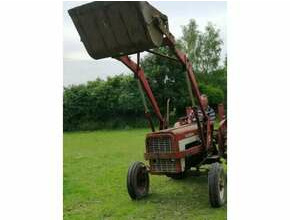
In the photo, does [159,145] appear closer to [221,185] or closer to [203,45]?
[221,185]

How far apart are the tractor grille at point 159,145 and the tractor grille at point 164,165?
0.31 feet

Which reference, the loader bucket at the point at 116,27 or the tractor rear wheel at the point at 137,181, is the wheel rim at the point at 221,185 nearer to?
the tractor rear wheel at the point at 137,181

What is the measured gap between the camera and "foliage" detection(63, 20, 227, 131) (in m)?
3.93

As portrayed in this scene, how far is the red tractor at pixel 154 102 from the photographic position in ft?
12.1

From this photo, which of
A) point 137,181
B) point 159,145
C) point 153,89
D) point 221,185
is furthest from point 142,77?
point 221,185

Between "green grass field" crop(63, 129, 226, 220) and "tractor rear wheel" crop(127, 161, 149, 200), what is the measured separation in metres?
0.07

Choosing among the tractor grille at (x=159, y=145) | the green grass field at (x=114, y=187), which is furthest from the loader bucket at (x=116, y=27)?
the tractor grille at (x=159, y=145)

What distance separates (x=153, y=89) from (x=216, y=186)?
0.95 metres

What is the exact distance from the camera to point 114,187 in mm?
4750

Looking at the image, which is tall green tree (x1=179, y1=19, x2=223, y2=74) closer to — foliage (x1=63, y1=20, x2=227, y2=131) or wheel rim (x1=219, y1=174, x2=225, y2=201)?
foliage (x1=63, y1=20, x2=227, y2=131)
